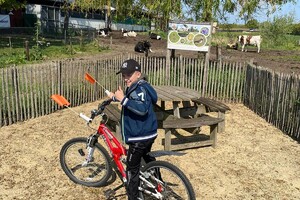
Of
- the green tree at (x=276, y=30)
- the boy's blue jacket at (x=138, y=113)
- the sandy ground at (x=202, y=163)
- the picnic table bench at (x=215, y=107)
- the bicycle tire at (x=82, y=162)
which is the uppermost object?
the green tree at (x=276, y=30)

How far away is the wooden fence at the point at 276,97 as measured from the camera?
652cm

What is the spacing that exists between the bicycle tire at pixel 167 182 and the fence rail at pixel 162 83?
13.4ft

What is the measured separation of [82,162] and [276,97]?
495 centimetres

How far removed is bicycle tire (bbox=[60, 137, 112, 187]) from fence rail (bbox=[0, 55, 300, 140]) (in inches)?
117

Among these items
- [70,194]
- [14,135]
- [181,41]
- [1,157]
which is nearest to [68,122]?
[14,135]

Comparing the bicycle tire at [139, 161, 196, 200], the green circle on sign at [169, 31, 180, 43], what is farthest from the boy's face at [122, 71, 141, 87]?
the green circle on sign at [169, 31, 180, 43]

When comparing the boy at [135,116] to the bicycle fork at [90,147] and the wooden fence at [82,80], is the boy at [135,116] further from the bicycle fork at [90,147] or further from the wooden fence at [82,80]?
the wooden fence at [82,80]

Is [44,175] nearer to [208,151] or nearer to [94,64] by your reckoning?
[208,151]

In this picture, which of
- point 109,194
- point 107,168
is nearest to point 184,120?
point 107,168

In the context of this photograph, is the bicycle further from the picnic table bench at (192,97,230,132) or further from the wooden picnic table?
the picnic table bench at (192,97,230,132)

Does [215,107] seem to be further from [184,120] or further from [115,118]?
[115,118]

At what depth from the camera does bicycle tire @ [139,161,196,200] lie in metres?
3.26

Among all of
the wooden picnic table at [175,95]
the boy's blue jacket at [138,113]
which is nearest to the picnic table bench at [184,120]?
the wooden picnic table at [175,95]

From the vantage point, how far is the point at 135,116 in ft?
10.9
